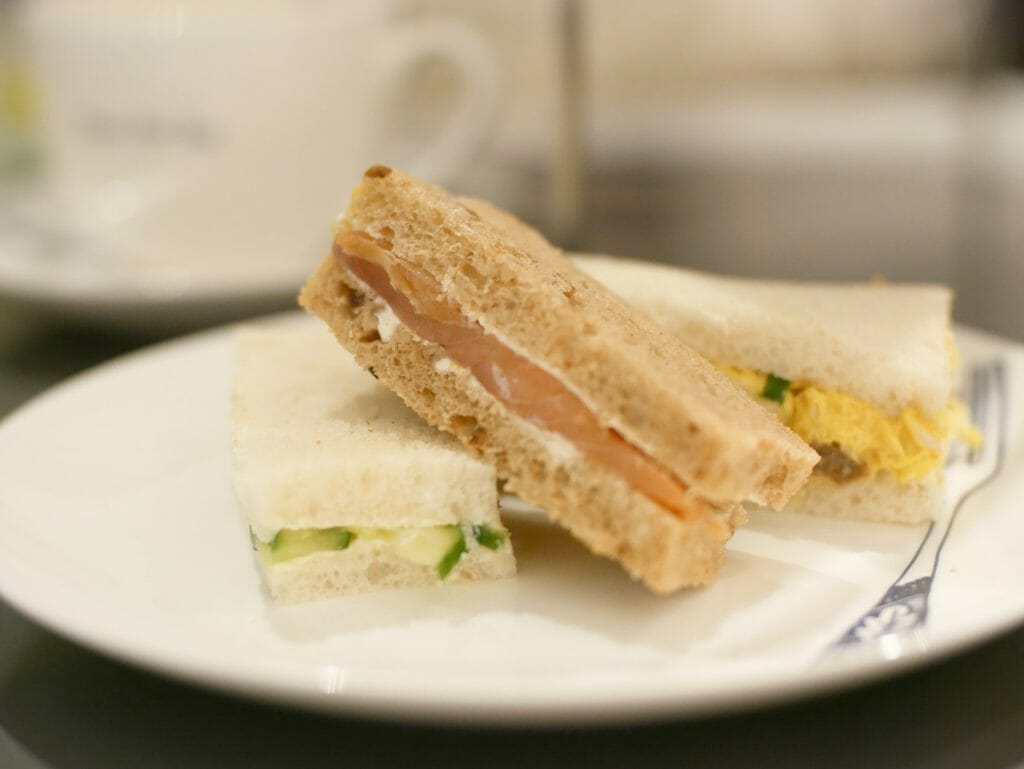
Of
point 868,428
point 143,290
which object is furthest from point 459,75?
point 868,428

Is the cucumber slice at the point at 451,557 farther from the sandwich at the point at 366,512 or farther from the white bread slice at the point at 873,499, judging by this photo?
the white bread slice at the point at 873,499

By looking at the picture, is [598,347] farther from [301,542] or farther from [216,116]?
[216,116]

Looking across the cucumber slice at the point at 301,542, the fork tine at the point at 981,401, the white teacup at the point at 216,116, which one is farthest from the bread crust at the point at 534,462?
the white teacup at the point at 216,116

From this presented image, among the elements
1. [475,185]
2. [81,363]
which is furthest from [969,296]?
[81,363]

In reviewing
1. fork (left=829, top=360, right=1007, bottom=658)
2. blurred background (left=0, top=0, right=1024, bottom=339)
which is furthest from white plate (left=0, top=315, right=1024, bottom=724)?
blurred background (left=0, top=0, right=1024, bottom=339)

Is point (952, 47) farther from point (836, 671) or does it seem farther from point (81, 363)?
point (836, 671)

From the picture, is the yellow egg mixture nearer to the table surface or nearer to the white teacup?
the table surface
